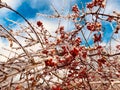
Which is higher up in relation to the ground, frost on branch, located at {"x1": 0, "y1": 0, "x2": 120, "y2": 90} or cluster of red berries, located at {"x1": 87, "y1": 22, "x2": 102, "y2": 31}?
cluster of red berries, located at {"x1": 87, "y1": 22, "x2": 102, "y2": 31}

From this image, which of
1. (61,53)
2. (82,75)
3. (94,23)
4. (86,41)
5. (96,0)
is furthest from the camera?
(96,0)

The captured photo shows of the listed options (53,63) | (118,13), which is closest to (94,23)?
(118,13)

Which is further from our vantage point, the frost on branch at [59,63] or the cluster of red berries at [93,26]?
the cluster of red berries at [93,26]

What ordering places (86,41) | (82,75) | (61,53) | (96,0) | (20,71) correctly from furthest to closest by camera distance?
(96,0)
(86,41)
(82,75)
(61,53)
(20,71)

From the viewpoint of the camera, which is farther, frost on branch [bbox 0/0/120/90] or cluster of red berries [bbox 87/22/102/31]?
cluster of red berries [bbox 87/22/102/31]

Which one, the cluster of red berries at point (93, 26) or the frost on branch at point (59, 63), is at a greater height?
the cluster of red berries at point (93, 26)

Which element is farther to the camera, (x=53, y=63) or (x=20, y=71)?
(x=53, y=63)

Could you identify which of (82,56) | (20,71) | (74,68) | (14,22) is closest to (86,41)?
(74,68)

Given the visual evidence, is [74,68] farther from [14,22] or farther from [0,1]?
[0,1]

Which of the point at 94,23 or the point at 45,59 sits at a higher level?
the point at 94,23

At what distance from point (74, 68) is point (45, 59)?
4.55 ft

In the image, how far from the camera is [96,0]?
20.4 ft

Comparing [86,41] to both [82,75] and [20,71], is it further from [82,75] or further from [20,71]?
[20,71]

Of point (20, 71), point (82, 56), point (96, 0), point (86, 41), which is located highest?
point (96, 0)
